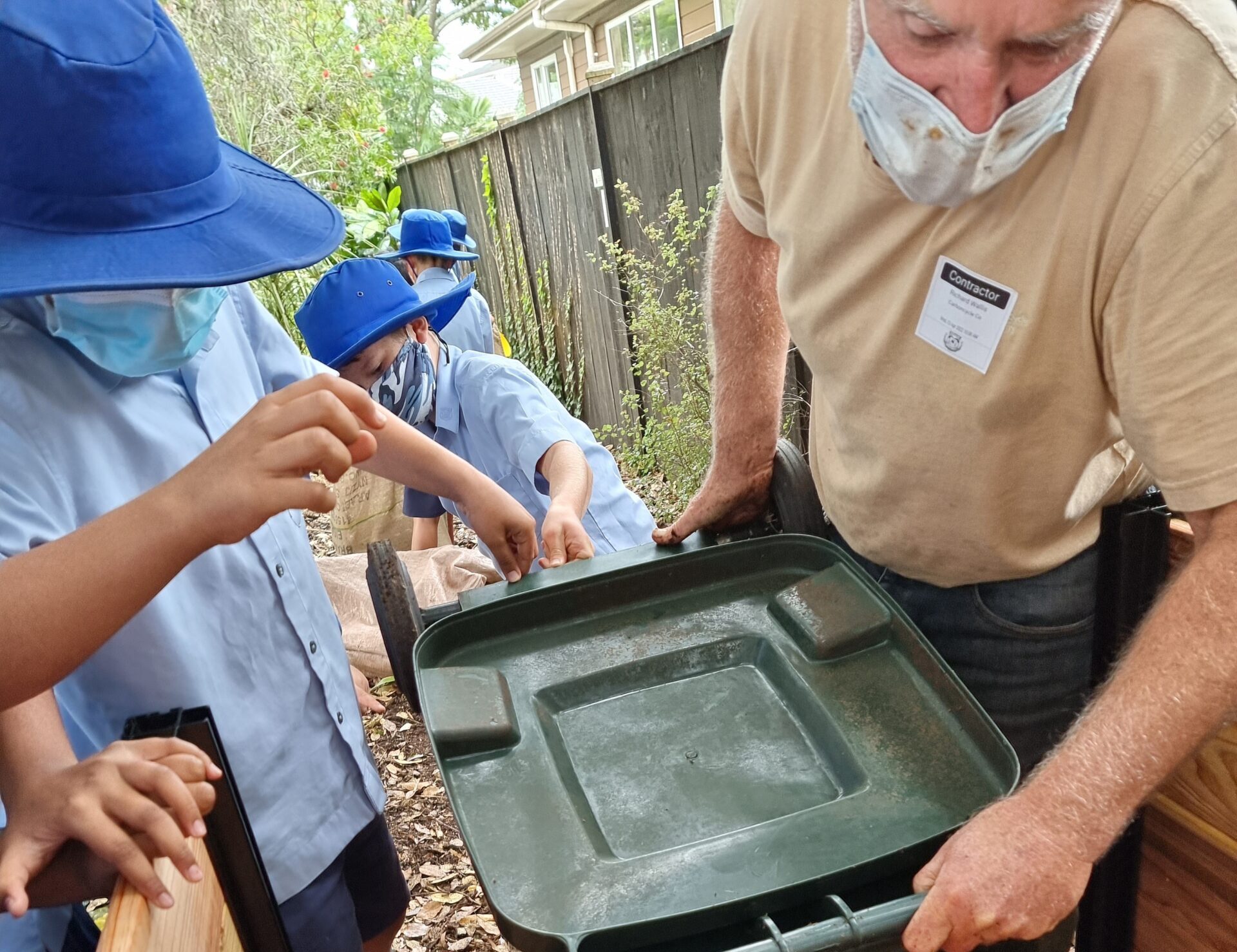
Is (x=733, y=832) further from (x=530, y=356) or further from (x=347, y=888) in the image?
(x=530, y=356)

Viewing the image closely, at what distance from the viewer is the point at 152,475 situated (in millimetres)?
1364

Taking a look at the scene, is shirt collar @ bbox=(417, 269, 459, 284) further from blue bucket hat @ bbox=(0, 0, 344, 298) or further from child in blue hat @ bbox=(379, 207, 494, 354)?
blue bucket hat @ bbox=(0, 0, 344, 298)

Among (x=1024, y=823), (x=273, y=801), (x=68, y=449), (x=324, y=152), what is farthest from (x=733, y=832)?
(x=324, y=152)

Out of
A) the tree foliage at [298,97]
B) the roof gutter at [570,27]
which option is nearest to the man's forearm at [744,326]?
the tree foliage at [298,97]

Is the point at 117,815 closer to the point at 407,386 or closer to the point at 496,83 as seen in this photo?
the point at 407,386

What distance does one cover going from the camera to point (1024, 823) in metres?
0.98

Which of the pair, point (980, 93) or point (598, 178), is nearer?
point (980, 93)

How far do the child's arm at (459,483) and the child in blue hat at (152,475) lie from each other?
0.67 ft

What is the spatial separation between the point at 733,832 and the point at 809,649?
0.33 m

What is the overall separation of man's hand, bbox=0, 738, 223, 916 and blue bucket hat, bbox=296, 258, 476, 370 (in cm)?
191

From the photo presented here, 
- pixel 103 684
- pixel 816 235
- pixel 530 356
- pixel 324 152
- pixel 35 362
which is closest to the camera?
pixel 35 362

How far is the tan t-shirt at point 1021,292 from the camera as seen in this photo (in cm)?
107

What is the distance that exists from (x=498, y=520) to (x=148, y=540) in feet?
2.99

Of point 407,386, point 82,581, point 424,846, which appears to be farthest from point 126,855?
point 424,846
